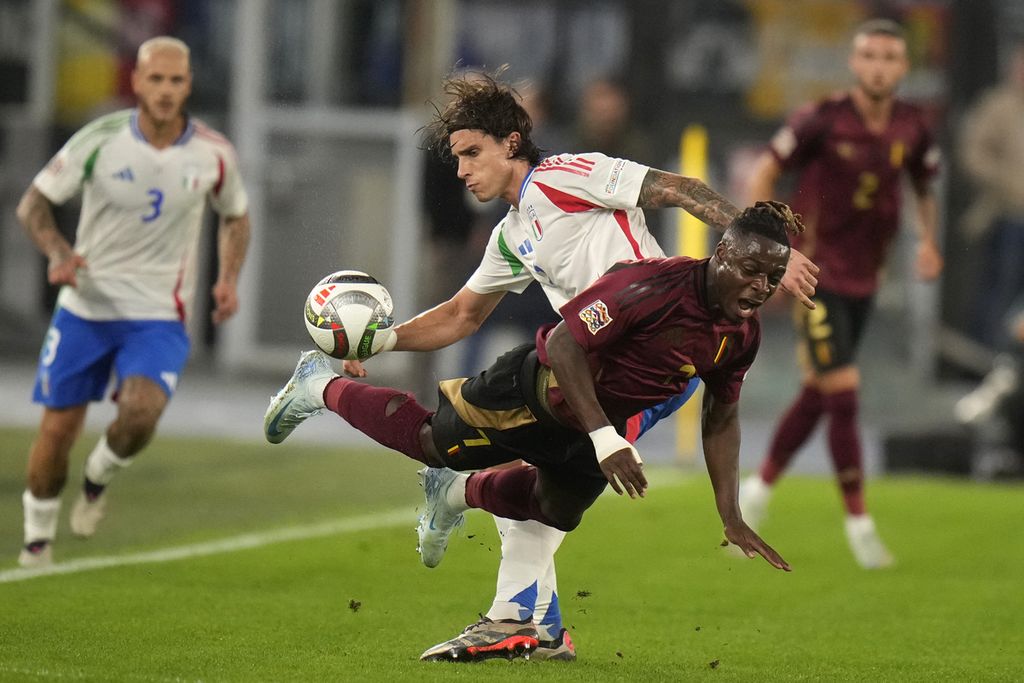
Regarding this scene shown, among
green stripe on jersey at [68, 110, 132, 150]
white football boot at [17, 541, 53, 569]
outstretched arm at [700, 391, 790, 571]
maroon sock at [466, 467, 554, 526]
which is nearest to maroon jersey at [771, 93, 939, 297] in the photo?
green stripe on jersey at [68, 110, 132, 150]

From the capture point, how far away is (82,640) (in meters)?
6.12

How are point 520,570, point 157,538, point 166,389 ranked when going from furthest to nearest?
point 157,538
point 166,389
point 520,570

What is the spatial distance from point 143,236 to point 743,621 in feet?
10.5

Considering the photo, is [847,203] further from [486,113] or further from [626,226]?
[486,113]

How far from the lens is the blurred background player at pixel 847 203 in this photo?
933 cm

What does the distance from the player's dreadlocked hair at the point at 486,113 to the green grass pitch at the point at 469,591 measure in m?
1.76

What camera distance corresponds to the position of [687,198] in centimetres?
591

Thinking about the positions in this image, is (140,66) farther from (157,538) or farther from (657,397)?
(657,397)

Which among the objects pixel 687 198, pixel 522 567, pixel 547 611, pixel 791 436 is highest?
pixel 687 198

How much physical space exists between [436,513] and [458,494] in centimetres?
13

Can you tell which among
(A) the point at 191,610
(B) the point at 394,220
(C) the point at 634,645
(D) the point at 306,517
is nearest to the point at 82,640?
(A) the point at 191,610

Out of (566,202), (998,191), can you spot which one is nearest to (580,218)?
(566,202)

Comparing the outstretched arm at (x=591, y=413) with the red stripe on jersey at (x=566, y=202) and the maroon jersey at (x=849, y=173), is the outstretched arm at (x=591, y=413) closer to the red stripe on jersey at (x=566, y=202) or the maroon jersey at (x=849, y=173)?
the red stripe on jersey at (x=566, y=202)

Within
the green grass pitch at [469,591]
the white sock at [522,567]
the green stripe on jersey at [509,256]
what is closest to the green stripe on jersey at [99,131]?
the green grass pitch at [469,591]
